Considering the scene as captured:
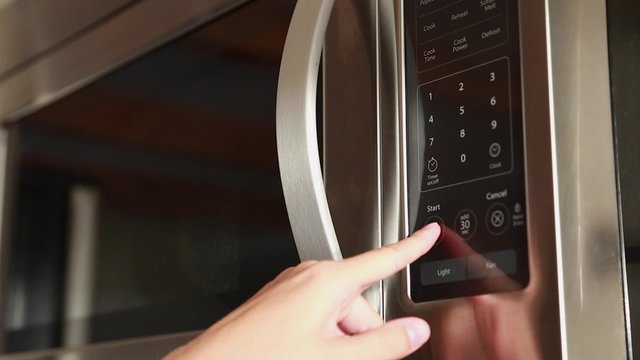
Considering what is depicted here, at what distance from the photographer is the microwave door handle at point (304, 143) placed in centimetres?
50

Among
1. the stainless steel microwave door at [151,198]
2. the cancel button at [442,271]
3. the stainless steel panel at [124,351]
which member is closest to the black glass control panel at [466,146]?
the cancel button at [442,271]

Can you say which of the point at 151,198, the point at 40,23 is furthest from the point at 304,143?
the point at 40,23

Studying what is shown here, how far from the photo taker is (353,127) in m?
0.56

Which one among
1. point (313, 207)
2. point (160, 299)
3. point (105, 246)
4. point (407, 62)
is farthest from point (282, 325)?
point (105, 246)

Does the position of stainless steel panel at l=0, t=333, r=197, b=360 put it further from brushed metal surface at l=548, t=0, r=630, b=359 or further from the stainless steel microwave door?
brushed metal surface at l=548, t=0, r=630, b=359

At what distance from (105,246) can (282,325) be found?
0.39 meters

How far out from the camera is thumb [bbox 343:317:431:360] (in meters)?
0.46

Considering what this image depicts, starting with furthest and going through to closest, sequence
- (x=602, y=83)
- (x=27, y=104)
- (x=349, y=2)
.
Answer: (x=27, y=104) < (x=349, y=2) < (x=602, y=83)

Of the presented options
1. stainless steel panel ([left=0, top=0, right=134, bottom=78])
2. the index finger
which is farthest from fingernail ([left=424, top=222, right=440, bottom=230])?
stainless steel panel ([left=0, top=0, right=134, bottom=78])

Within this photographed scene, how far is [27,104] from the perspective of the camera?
93 centimetres

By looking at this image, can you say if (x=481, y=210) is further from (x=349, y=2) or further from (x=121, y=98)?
(x=121, y=98)

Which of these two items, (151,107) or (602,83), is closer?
(602,83)

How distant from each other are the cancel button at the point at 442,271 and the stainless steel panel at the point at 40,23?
15.4 inches

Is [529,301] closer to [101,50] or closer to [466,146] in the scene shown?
[466,146]
